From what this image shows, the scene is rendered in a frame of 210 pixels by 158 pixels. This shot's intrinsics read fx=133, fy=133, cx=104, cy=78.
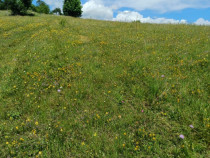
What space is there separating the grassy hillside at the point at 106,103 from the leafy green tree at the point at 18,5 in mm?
25349

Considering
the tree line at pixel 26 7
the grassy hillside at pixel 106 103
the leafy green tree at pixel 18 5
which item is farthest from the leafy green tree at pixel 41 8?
the grassy hillside at pixel 106 103

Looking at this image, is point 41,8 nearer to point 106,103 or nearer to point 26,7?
point 26,7

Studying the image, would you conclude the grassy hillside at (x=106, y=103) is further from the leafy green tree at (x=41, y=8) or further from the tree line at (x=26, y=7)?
the leafy green tree at (x=41, y=8)

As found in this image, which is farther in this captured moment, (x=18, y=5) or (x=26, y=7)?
(x=26, y=7)

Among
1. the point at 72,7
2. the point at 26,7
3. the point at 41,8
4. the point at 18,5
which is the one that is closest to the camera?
the point at 18,5

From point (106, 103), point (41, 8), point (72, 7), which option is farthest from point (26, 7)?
point (41, 8)

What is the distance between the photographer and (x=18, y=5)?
1030 inches

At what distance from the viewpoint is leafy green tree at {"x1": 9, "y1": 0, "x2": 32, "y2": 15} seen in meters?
25.9

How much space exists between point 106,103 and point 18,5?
3164 centimetres

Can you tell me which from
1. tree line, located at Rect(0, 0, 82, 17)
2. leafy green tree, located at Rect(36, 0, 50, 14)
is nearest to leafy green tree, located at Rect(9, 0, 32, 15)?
tree line, located at Rect(0, 0, 82, 17)

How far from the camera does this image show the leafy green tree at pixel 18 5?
25.9 meters

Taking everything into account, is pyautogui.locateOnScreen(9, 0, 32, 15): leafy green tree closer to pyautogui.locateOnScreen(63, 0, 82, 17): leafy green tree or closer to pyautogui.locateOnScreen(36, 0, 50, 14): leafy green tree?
pyautogui.locateOnScreen(63, 0, 82, 17): leafy green tree

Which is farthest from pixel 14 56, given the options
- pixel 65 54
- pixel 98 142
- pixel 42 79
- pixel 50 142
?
pixel 98 142

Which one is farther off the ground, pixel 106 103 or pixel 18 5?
pixel 18 5
